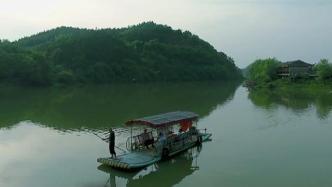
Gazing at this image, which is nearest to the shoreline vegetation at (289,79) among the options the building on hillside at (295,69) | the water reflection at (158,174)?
the building on hillside at (295,69)

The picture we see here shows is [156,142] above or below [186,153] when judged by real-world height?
above

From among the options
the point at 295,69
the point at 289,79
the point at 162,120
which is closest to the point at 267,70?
the point at 295,69

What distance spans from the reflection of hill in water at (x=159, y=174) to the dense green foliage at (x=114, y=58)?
63536 millimetres

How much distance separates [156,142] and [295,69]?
7920 centimetres

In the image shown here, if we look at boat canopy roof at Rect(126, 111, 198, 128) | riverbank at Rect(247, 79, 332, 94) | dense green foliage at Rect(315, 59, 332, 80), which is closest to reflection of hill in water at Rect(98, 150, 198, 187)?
boat canopy roof at Rect(126, 111, 198, 128)

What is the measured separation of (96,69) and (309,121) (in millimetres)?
76065

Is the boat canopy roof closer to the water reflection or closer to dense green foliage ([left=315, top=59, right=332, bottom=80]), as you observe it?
the water reflection

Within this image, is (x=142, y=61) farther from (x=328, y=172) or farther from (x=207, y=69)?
(x=328, y=172)

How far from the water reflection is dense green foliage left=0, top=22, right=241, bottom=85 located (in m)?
63.4

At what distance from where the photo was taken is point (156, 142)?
903 inches

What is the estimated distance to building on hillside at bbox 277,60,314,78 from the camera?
9534cm

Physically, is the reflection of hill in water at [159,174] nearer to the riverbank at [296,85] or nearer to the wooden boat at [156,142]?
the wooden boat at [156,142]

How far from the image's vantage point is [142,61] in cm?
12788

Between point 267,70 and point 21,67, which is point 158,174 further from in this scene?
point 267,70
